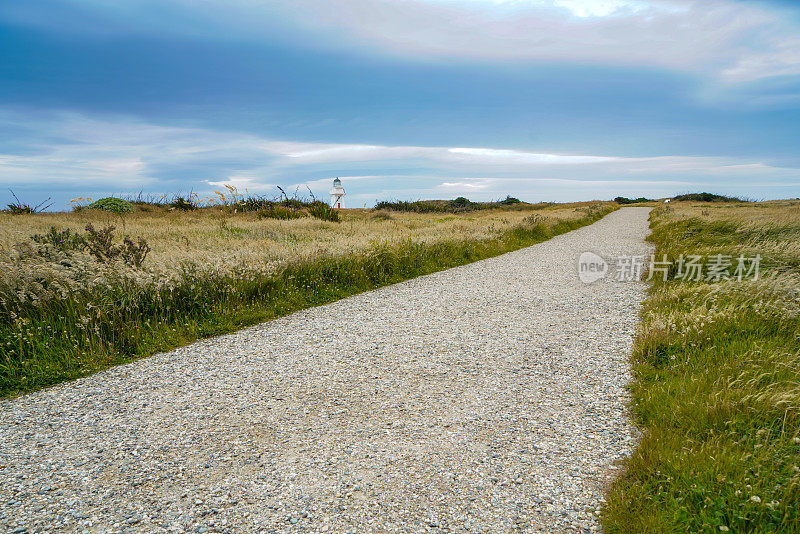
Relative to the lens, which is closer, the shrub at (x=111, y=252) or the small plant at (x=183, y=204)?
the shrub at (x=111, y=252)

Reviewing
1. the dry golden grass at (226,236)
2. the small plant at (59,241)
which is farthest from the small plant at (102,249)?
the small plant at (59,241)

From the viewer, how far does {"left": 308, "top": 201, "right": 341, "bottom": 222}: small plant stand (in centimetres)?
2695

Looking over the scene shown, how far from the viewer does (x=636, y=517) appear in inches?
124

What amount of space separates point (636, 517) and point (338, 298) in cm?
797

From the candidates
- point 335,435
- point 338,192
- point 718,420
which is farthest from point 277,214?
point 718,420

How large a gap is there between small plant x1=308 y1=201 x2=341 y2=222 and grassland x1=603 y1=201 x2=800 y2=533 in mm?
21637

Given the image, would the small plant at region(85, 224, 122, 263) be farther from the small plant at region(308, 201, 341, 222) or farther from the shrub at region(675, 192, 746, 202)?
the shrub at region(675, 192, 746, 202)

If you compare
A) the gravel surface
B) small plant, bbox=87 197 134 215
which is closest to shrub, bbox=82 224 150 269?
the gravel surface

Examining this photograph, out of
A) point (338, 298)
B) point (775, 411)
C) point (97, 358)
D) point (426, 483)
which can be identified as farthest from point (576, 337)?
point (97, 358)

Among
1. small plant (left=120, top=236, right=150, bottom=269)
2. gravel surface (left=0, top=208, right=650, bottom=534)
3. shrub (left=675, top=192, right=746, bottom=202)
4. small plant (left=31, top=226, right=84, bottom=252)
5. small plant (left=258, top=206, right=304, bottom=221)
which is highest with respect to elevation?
shrub (left=675, top=192, right=746, bottom=202)

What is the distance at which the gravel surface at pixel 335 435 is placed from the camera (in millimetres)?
3371

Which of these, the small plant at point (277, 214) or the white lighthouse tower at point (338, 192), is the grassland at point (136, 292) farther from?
the white lighthouse tower at point (338, 192)

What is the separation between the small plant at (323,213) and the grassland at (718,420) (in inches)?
852

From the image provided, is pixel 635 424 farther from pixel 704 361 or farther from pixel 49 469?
pixel 49 469
